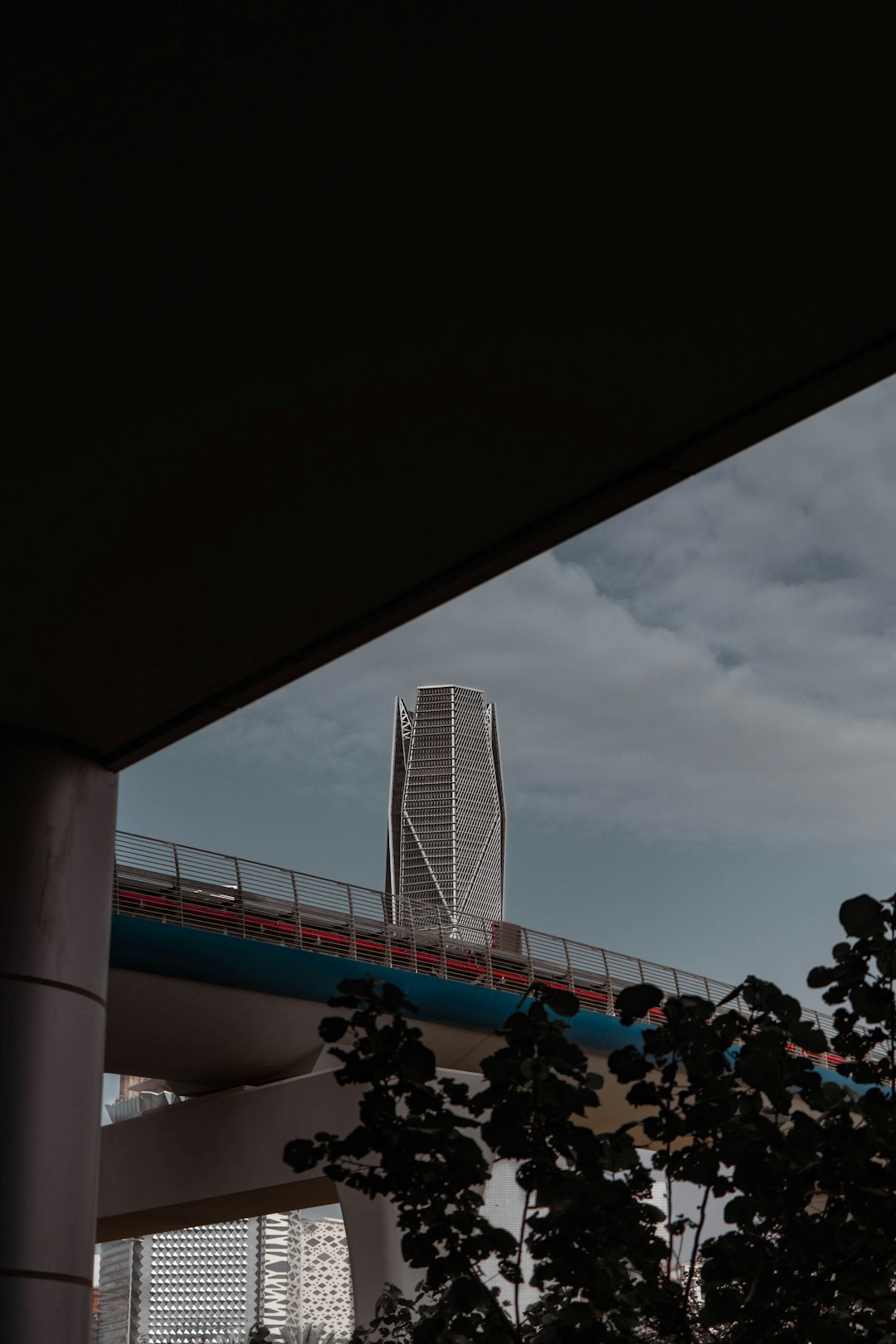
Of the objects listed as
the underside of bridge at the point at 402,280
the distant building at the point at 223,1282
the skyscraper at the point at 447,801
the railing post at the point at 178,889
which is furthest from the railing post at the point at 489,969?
the skyscraper at the point at 447,801

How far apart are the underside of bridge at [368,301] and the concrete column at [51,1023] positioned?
0.02m

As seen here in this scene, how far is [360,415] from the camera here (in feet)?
10.8

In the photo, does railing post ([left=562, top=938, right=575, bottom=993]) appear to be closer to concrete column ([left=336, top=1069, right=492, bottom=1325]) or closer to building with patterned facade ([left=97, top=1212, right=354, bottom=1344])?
concrete column ([left=336, top=1069, right=492, bottom=1325])

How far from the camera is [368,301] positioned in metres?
2.92

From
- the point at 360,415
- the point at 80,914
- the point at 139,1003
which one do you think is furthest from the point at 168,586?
the point at 139,1003

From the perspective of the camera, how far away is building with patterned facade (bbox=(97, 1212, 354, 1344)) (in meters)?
63.8

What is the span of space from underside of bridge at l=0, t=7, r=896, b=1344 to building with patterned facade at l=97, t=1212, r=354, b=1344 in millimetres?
64021

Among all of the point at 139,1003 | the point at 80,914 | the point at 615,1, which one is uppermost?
the point at 139,1003

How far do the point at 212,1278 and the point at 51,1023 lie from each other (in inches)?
3909

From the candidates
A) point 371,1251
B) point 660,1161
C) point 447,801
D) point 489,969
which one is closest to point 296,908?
point 489,969

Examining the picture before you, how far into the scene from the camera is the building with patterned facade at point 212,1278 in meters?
63.8

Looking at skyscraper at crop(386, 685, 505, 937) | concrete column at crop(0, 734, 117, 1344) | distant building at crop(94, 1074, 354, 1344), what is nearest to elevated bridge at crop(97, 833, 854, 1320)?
concrete column at crop(0, 734, 117, 1344)

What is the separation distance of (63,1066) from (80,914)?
52cm

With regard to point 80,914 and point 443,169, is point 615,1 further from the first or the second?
point 80,914
